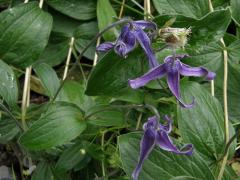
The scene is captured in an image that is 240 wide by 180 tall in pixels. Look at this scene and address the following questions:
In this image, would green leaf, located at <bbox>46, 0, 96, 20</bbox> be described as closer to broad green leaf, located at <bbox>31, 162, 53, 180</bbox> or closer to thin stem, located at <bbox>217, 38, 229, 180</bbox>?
thin stem, located at <bbox>217, 38, 229, 180</bbox>

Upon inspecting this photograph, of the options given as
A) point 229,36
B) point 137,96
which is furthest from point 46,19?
point 229,36

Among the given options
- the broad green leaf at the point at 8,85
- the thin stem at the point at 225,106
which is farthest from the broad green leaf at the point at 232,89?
the broad green leaf at the point at 8,85

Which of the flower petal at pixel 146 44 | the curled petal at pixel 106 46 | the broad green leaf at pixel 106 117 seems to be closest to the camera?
the flower petal at pixel 146 44

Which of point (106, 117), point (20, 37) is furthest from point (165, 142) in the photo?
point (20, 37)

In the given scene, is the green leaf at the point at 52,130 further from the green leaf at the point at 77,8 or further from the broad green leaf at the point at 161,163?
the green leaf at the point at 77,8

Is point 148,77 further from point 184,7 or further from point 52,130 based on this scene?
point 184,7

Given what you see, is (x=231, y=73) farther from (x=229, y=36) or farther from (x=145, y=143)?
(x=145, y=143)
